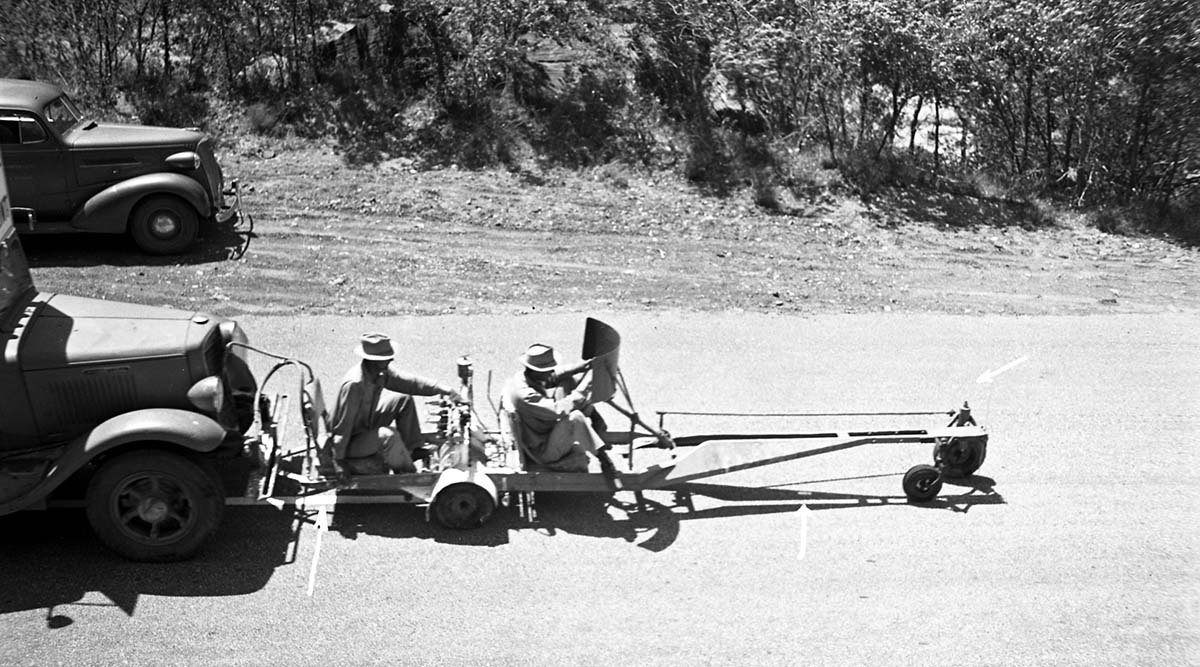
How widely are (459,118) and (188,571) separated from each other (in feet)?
34.6

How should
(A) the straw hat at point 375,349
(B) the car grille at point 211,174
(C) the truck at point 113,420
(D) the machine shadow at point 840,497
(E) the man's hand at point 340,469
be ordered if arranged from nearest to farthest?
(C) the truck at point 113,420 → (A) the straw hat at point 375,349 → (E) the man's hand at point 340,469 → (D) the machine shadow at point 840,497 → (B) the car grille at point 211,174

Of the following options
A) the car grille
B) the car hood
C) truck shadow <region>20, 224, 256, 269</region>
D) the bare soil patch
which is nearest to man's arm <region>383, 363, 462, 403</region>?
the bare soil patch

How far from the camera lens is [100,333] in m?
6.77

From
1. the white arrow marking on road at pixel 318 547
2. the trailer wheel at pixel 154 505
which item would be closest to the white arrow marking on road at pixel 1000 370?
the white arrow marking on road at pixel 318 547

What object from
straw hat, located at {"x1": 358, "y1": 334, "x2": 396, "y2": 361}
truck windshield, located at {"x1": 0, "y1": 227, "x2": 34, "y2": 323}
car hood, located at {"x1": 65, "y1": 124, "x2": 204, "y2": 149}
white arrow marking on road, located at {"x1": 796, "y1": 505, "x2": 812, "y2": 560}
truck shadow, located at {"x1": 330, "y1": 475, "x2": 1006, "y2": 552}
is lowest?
white arrow marking on road, located at {"x1": 796, "y1": 505, "x2": 812, "y2": 560}

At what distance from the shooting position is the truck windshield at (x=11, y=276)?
6.61 metres

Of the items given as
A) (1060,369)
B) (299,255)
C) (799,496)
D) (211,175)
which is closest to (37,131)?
(211,175)

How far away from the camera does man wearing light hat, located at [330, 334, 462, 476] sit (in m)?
6.95

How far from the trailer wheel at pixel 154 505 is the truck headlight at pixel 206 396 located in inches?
13.2

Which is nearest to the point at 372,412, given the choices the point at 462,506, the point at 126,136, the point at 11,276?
the point at 462,506

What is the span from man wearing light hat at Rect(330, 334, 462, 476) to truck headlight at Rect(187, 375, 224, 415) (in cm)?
72

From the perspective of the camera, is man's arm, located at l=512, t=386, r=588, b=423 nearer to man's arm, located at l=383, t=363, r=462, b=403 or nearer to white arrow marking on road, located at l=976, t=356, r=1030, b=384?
man's arm, located at l=383, t=363, r=462, b=403

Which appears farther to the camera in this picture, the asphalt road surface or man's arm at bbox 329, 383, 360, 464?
man's arm at bbox 329, 383, 360, 464

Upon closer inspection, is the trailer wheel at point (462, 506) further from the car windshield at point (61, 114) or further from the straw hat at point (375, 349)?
the car windshield at point (61, 114)
